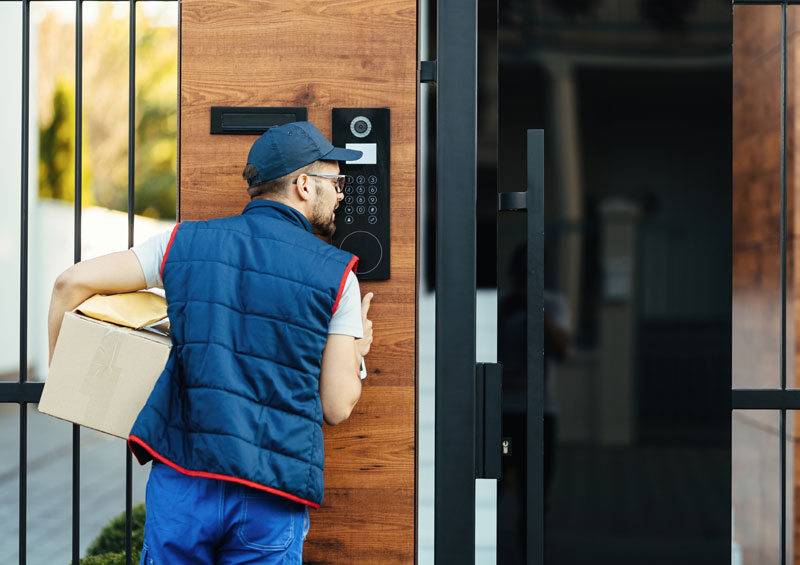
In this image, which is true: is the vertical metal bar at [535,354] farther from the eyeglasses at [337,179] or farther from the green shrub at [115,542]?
the green shrub at [115,542]

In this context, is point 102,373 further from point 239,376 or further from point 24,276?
point 24,276

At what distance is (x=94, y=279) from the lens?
175cm

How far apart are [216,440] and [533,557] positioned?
34.2 inches

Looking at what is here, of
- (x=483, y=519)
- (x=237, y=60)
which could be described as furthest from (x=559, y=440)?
(x=483, y=519)

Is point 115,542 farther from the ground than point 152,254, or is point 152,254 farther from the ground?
point 152,254

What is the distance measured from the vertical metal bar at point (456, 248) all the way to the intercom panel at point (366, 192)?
0.15 metres

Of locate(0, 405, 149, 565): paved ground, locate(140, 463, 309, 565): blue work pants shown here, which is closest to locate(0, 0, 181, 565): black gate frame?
locate(140, 463, 309, 565): blue work pants

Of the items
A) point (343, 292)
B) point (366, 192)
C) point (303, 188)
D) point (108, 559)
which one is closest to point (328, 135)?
point (366, 192)

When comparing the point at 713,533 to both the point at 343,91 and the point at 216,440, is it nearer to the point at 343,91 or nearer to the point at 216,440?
the point at 216,440

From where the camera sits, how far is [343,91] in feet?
6.98

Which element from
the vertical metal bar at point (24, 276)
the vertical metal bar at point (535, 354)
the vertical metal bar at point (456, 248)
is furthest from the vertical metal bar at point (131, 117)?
the vertical metal bar at point (535, 354)

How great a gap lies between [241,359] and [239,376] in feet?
0.12

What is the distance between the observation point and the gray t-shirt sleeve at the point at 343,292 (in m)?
1.72

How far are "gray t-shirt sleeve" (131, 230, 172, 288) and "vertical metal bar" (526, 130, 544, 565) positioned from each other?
34.6 inches
